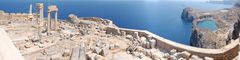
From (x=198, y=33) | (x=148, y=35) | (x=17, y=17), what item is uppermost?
(x=148, y=35)

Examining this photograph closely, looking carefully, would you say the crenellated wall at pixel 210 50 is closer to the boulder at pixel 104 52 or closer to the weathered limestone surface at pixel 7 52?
the boulder at pixel 104 52

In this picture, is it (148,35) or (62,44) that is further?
(62,44)

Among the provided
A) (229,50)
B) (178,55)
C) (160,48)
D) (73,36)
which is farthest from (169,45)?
(73,36)

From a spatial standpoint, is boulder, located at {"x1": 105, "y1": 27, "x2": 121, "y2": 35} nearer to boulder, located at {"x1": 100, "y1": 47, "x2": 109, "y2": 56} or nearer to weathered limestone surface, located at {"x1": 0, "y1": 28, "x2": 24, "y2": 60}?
boulder, located at {"x1": 100, "y1": 47, "x2": 109, "y2": 56}

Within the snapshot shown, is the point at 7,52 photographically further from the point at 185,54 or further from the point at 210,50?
the point at 210,50

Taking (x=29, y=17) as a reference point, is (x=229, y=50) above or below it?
above

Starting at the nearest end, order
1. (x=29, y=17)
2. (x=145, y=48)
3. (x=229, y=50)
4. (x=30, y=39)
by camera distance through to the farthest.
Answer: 1. (x=229, y=50)
2. (x=145, y=48)
3. (x=30, y=39)
4. (x=29, y=17)

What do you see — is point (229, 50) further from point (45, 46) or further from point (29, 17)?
point (29, 17)

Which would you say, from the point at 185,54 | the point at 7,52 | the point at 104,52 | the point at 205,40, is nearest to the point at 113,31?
the point at 104,52

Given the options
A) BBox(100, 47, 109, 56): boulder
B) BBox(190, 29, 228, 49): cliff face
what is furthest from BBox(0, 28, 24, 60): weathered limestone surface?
BBox(190, 29, 228, 49): cliff face

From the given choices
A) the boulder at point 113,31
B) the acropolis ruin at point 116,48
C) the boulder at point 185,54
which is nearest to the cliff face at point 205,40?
the boulder at point 113,31

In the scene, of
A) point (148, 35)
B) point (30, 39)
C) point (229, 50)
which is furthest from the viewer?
point (30, 39)
